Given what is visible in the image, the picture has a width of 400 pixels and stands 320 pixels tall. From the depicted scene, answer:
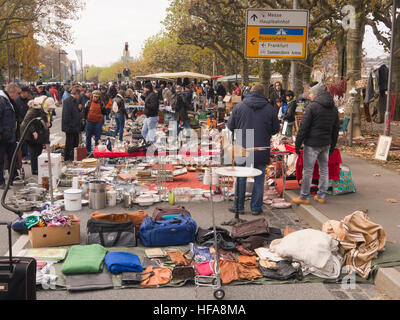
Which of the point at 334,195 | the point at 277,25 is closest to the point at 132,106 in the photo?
the point at 277,25

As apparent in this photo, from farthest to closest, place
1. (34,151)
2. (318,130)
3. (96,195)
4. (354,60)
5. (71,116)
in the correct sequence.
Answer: (354,60)
(71,116)
(34,151)
(96,195)
(318,130)

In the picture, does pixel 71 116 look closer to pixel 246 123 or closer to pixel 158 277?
pixel 246 123

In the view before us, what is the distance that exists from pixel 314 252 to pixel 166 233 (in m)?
2.07

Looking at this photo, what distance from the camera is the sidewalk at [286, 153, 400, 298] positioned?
520 centimetres

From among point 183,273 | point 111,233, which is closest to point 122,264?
point 183,273

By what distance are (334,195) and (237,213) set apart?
2.31 metres

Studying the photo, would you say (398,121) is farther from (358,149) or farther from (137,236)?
(137,236)

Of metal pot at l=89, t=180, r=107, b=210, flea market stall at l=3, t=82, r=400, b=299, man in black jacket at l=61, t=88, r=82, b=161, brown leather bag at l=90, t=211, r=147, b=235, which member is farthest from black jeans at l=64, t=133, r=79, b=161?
brown leather bag at l=90, t=211, r=147, b=235

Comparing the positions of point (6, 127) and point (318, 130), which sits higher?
point (318, 130)

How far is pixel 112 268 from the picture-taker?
5398 millimetres

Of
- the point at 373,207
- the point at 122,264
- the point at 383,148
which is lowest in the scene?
the point at 122,264

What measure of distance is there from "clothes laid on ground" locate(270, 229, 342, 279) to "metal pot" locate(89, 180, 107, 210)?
152 inches

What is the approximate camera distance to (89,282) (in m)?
5.12

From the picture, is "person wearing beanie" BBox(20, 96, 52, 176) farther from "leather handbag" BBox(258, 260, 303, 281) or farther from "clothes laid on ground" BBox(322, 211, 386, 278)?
"clothes laid on ground" BBox(322, 211, 386, 278)
